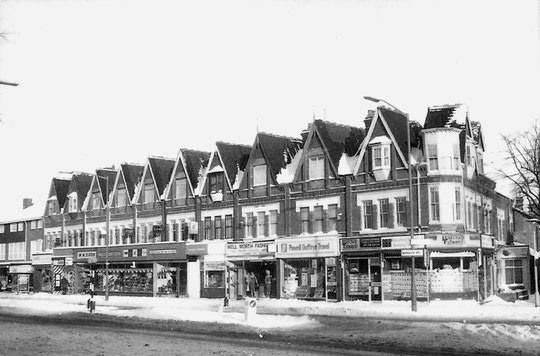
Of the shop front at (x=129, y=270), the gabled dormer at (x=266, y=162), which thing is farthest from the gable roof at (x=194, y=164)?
the gabled dormer at (x=266, y=162)

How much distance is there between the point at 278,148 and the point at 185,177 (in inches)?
408

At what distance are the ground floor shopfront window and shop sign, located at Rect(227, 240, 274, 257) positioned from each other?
199 cm

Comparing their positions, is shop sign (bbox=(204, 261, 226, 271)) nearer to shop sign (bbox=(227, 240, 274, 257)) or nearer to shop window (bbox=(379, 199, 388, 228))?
shop sign (bbox=(227, 240, 274, 257))

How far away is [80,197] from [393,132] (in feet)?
143

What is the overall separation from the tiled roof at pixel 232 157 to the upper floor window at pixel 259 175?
302 cm

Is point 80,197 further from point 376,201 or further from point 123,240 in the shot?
point 376,201

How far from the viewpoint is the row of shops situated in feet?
151

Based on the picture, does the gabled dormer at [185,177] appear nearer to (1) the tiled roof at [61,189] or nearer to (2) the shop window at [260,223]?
(2) the shop window at [260,223]

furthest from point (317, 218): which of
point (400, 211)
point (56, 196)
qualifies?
point (56, 196)

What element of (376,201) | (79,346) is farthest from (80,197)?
(79,346)

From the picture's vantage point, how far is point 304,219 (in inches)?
2085

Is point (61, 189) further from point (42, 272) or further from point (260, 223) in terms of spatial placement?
point (260, 223)

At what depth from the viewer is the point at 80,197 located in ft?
261

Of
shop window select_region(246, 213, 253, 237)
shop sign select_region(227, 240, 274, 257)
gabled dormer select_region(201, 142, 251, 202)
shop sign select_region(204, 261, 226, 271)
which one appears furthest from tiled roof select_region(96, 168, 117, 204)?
shop window select_region(246, 213, 253, 237)
